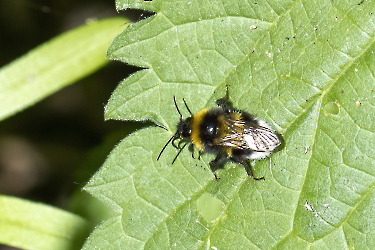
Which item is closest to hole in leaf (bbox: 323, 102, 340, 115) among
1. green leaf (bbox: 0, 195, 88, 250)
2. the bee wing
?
the bee wing

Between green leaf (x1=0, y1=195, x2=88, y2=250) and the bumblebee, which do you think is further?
green leaf (x1=0, y1=195, x2=88, y2=250)

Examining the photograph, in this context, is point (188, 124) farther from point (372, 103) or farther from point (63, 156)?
point (63, 156)

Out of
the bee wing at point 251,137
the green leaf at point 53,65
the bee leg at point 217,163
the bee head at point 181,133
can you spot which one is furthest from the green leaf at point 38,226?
the bee wing at point 251,137

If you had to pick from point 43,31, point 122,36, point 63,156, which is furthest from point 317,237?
point 43,31

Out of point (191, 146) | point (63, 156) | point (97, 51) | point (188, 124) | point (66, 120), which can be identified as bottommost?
point (63, 156)

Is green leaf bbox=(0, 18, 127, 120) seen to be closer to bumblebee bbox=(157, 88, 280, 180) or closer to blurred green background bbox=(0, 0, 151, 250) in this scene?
blurred green background bbox=(0, 0, 151, 250)

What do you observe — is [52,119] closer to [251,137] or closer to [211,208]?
[211,208]
